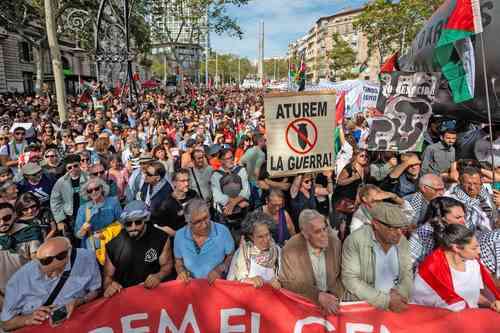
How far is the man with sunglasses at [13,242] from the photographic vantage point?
9.43 ft

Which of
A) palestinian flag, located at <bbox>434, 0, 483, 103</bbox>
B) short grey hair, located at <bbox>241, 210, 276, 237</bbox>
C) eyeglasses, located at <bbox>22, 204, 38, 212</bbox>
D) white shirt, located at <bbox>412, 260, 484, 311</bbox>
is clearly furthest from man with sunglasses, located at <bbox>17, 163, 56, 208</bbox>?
palestinian flag, located at <bbox>434, 0, 483, 103</bbox>

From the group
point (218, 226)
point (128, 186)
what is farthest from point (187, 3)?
point (218, 226)

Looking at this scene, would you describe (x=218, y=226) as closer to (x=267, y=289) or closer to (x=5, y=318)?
(x=267, y=289)

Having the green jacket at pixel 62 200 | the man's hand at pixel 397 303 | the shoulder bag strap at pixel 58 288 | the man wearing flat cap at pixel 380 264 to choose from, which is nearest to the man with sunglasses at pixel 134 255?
the shoulder bag strap at pixel 58 288

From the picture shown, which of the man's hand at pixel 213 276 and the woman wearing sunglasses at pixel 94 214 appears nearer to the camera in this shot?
the man's hand at pixel 213 276

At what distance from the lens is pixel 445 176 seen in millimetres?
4844

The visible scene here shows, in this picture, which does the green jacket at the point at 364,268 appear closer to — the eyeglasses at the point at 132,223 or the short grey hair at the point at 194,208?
the short grey hair at the point at 194,208

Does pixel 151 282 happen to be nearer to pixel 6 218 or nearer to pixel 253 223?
pixel 253 223

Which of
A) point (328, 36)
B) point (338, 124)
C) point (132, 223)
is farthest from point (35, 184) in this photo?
point (328, 36)

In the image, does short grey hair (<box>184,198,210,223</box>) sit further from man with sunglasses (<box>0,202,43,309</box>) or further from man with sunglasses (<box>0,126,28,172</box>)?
man with sunglasses (<box>0,126,28,172</box>)

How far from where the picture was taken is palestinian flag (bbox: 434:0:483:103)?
4.13m

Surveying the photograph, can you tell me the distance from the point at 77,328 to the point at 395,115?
4446 mm

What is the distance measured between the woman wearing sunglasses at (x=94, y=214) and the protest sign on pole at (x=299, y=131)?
1.79 meters

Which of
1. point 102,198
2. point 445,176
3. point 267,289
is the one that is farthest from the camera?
point 445,176
